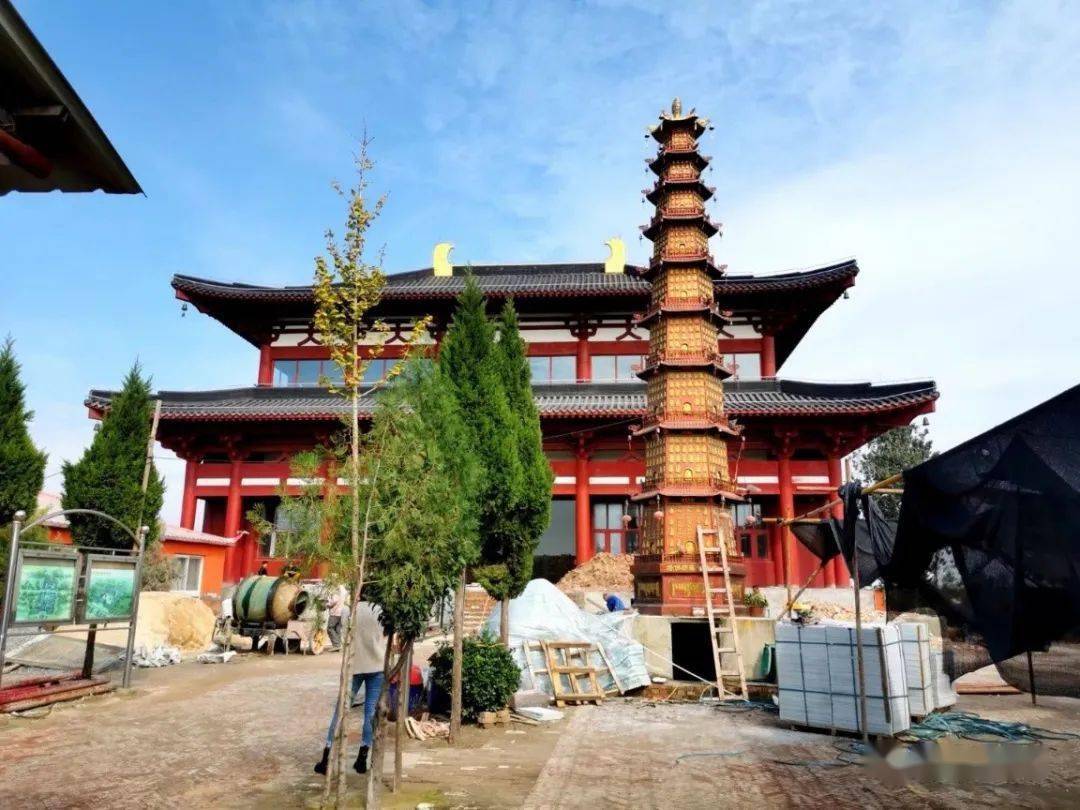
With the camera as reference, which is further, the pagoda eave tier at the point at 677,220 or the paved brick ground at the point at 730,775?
the pagoda eave tier at the point at 677,220

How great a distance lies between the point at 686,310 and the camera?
1592 cm

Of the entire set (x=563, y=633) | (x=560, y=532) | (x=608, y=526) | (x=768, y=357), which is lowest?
(x=563, y=633)

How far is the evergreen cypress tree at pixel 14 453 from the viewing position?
→ 41.5 feet

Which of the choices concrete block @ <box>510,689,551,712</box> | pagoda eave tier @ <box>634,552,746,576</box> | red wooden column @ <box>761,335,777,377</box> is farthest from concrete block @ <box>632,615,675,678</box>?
red wooden column @ <box>761,335,777,377</box>

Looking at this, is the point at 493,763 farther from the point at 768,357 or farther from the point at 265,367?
the point at 265,367

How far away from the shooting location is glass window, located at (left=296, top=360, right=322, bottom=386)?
26.0 metres

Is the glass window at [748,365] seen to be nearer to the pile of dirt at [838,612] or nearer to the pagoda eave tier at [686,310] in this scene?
the pile of dirt at [838,612]

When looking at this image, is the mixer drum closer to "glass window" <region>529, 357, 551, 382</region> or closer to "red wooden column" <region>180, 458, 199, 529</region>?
"red wooden column" <region>180, 458, 199, 529</region>

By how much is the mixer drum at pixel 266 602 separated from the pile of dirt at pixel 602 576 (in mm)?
7462

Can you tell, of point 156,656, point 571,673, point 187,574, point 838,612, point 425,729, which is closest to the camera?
point 425,729

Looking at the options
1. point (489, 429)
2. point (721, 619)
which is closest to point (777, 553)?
point (721, 619)

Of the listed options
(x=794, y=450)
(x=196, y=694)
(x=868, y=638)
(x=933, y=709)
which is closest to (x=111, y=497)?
(x=196, y=694)

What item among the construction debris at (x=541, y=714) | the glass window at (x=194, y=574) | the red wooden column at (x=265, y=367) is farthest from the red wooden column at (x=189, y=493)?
the construction debris at (x=541, y=714)

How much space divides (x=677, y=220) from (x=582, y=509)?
986cm
